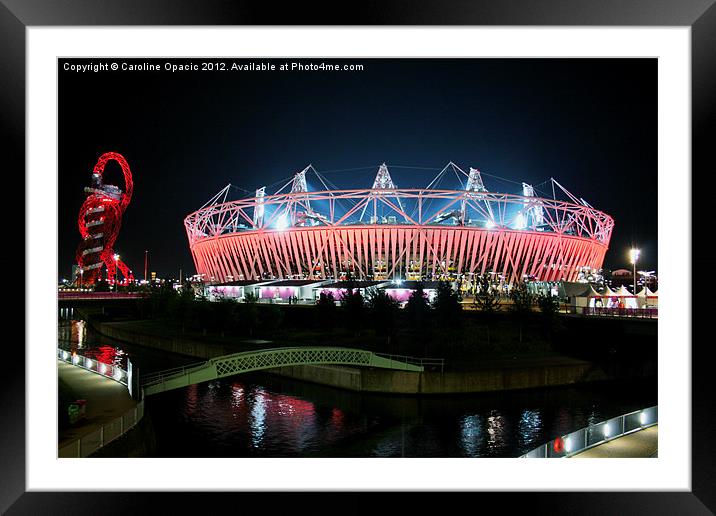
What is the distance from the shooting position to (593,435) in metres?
10.7

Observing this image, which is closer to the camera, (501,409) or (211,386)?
(501,409)

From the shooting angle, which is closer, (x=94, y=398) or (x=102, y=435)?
(x=102, y=435)

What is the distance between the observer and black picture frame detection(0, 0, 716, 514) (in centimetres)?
883

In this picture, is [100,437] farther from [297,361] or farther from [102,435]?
[297,361]

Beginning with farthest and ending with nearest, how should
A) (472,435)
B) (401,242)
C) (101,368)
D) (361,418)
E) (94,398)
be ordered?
(401,242), (361,418), (101,368), (472,435), (94,398)

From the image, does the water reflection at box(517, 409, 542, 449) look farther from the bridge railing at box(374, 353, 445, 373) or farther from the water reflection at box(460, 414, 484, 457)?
the bridge railing at box(374, 353, 445, 373)

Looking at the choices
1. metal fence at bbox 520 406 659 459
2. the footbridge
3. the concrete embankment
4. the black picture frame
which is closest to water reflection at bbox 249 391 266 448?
the footbridge
